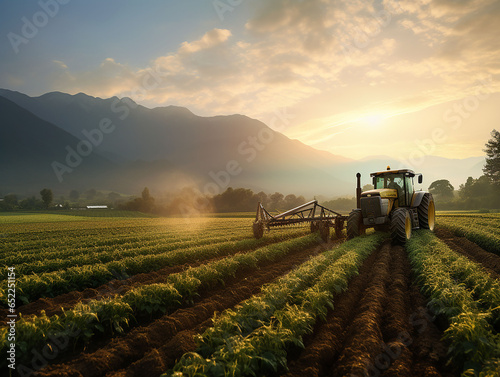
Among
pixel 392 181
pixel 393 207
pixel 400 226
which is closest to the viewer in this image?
pixel 400 226

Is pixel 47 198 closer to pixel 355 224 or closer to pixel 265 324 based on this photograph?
pixel 355 224

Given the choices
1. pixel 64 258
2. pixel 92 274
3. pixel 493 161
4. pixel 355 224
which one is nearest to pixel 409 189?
pixel 355 224

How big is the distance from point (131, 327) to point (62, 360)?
58.5 inches

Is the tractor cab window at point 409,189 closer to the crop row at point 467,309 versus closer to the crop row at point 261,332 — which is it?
the crop row at point 467,309

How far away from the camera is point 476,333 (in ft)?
14.3

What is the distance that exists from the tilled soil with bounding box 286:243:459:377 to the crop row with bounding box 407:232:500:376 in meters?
0.34

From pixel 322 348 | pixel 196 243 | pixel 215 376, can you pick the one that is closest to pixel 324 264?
pixel 322 348

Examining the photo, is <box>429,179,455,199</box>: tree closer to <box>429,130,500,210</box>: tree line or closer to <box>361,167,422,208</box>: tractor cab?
<box>429,130,500,210</box>: tree line

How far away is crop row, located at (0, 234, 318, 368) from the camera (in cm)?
485

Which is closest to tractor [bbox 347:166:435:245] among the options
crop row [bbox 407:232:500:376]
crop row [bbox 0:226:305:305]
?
crop row [bbox 407:232:500:376]

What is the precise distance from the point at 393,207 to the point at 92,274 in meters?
15.0

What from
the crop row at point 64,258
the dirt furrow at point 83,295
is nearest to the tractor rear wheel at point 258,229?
the crop row at point 64,258

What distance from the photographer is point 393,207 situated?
1669cm

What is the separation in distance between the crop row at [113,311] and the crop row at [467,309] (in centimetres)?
551
